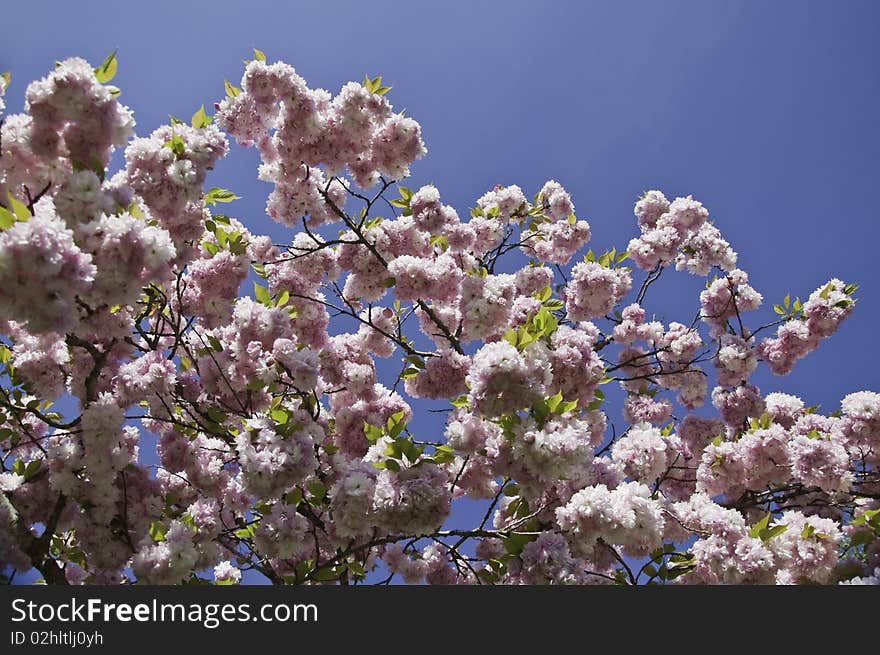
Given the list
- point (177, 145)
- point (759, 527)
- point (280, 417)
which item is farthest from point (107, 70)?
point (759, 527)

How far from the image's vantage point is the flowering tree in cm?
342

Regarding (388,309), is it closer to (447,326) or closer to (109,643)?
(447,326)

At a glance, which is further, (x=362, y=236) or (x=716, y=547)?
(x=362, y=236)

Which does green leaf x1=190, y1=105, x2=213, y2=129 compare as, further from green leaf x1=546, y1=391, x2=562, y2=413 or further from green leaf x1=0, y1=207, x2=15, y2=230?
green leaf x1=546, y1=391, x2=562, y2=413

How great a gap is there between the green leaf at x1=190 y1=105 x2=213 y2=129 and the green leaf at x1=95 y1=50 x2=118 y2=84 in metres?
0.61

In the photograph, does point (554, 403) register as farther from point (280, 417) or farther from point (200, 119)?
point (200, 119)

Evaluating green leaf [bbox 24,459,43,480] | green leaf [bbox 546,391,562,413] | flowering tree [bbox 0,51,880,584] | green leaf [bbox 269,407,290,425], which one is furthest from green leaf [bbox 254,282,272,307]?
green leaf [bbox 546,391,562,413]

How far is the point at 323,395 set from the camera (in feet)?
21.6

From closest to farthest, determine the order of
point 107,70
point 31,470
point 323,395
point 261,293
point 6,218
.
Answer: point 6,218 → point 107,70 → point 31,470 → point 261,293 → point 323,395

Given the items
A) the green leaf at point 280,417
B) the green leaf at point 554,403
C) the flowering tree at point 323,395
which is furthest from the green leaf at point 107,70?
the green leaf at point 554,403

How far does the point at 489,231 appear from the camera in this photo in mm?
7652

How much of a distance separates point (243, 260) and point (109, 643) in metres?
3.01

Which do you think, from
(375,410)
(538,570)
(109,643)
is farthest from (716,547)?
(109,643)

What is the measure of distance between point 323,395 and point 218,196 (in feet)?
8.62
